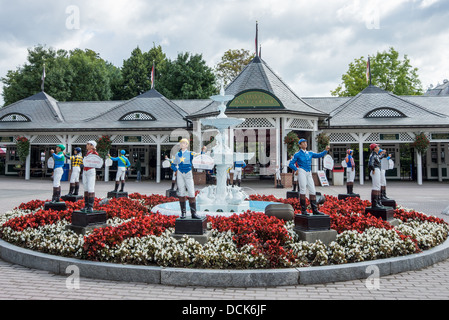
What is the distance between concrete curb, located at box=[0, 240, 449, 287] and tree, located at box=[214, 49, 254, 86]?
35789mm

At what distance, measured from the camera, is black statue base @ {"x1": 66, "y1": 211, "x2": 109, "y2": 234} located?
20.9 feet

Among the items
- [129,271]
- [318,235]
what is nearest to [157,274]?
[129,271]

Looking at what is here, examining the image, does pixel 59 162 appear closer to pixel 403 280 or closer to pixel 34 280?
pixel 34 280

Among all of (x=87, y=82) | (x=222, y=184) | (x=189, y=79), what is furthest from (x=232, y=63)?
(x=222, y=184)

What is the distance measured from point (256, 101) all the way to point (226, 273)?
1579cm

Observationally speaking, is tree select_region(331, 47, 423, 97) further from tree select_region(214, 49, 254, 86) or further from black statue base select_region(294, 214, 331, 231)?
black statue base select_region(294, 214, 331, 231)

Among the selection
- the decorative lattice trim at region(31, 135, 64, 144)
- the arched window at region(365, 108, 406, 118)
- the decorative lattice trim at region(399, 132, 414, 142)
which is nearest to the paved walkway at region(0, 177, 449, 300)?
the decorative lattice trim at region(399, 132, 414, 142)

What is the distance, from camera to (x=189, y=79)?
121ft

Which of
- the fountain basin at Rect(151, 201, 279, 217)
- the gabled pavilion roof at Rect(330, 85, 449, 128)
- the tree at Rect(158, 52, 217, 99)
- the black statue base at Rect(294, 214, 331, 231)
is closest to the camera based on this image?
the black statue base at Rect(294, 214, 331, 231)

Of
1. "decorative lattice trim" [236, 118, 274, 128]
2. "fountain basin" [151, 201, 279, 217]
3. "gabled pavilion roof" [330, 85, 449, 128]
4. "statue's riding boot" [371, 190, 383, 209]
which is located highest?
"gabled pavilion roof" [330, 85, 449, 128]

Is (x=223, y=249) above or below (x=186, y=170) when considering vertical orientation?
below

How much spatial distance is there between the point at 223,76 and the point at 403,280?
124 ft
